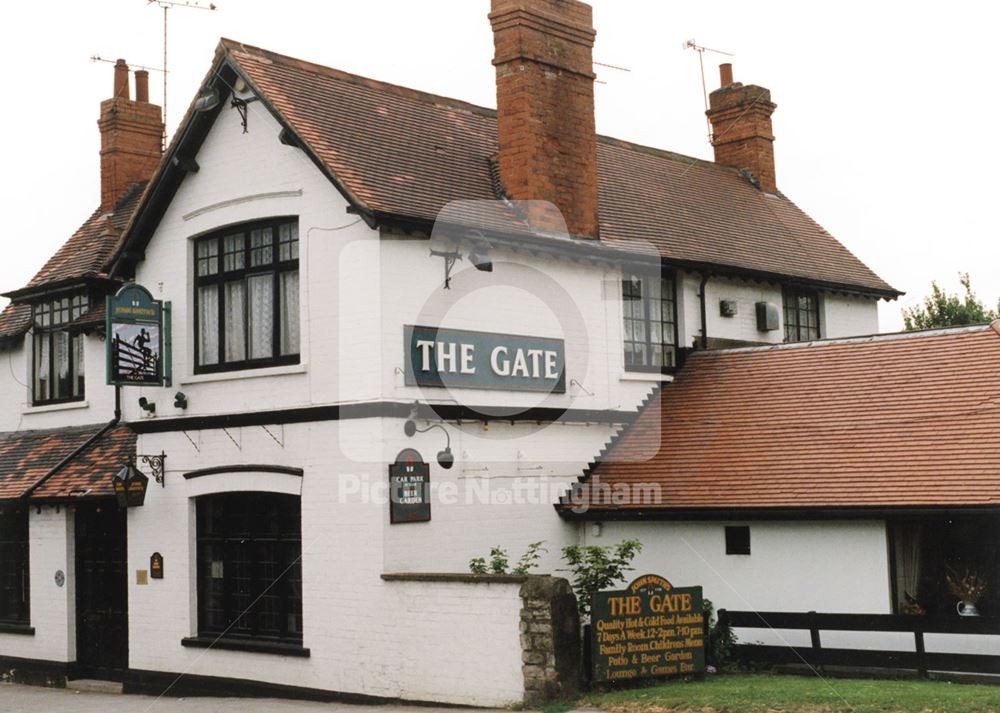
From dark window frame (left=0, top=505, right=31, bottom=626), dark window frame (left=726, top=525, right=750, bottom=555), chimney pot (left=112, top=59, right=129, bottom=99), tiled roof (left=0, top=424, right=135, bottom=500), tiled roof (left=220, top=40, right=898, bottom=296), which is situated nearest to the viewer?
tiled roof (left=220, top=40, right=898, bottom=296)

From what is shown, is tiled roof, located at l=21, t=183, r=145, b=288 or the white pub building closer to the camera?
the white pub building

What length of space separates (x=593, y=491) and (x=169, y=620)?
21.2 feet

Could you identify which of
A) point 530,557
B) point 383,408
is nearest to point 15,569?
point 383,408

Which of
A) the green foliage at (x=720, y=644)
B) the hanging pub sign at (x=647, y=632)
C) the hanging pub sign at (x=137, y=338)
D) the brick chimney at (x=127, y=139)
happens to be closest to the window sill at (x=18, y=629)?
the hanging pub sign at (x=137, y=338)

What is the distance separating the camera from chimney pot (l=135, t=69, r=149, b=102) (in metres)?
24.8

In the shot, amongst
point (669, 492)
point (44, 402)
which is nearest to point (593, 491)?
point (669, 492)

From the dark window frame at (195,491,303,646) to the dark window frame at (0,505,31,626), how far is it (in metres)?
5.10

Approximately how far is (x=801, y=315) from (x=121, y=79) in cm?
1432

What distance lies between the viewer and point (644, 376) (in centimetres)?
1966

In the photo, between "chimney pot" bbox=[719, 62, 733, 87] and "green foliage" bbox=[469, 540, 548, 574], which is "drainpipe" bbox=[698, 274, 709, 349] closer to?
"green foliage" bbox=[469, 540, 548, 574]

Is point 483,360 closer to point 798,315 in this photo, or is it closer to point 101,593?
point 101,593

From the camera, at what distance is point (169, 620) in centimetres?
1797

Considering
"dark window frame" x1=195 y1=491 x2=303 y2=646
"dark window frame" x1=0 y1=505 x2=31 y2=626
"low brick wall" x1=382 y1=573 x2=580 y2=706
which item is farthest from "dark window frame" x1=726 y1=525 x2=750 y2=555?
"dark window frame" x1=0 y1=505 x2=31 y2=626

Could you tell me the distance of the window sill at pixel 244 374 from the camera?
648 inches
